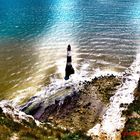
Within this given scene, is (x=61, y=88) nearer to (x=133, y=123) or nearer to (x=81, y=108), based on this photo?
(x=81, y=108)

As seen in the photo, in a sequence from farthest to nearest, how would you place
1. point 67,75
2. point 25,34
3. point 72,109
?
1. point 25,34
2. point 67,75
3. point 72,109

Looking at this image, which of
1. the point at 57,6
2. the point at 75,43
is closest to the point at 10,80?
the point at 75,43

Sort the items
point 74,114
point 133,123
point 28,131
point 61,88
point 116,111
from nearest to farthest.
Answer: point 28,131, point 133,123, point 74,114, point 116,111, point 61,88

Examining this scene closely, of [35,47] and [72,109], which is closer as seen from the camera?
[72,109]

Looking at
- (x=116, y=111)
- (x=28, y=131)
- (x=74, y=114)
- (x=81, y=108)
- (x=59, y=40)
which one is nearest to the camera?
(x=28, y=131)

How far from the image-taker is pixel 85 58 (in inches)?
2517

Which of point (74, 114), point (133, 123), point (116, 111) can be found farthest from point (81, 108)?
point (133, 123)

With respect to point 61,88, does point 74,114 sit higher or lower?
lower

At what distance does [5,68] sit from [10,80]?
6.42 m

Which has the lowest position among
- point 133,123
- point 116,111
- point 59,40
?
point 116,111

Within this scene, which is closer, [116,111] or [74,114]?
[74,114]

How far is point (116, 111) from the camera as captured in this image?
3941 cm

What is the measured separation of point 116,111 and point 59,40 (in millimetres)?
40792

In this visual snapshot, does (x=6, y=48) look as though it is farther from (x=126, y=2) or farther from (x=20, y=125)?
(x=126, y=2)
